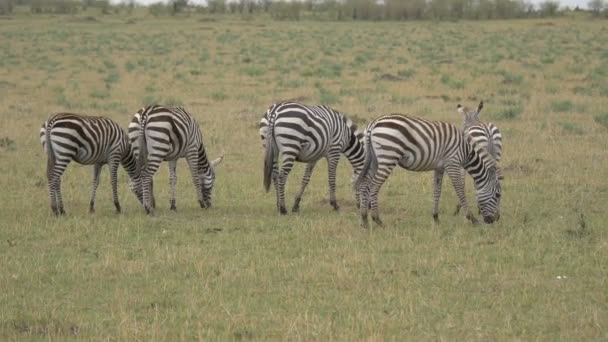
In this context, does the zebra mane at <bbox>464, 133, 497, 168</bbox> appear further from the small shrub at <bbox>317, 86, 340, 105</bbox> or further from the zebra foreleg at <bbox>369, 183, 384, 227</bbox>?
the small shrub at <bbox>317, 86, 340, 105</bbox>

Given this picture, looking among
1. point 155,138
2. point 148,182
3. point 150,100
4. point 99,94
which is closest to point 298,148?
point 155,138

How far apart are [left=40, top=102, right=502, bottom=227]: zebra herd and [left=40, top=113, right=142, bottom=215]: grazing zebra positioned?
0.01m

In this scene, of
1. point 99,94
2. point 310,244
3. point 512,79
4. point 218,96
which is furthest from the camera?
point 512,79

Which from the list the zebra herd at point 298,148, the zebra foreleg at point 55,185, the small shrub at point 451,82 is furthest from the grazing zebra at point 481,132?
the small shrub at point 451,82

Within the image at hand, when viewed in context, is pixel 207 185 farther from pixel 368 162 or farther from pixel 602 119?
pixel 602 119

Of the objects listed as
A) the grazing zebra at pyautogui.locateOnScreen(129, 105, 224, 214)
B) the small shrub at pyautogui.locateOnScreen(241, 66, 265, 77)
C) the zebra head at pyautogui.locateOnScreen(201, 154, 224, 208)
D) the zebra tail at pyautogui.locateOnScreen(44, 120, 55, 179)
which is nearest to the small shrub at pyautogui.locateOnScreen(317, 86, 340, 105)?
the small shrub at pyautogui.locateOnScreen(241, 66, 265, 77)

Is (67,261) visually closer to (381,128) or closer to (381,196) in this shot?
(381,128)

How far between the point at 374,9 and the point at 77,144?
7900 cm

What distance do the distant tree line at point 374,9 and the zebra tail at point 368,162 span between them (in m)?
73.9

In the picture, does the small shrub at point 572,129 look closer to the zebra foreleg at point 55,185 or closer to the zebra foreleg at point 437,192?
the zebra foreleg at point 437,192

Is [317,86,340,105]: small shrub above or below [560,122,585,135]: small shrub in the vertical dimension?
below

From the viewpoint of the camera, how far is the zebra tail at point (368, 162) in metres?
10.4

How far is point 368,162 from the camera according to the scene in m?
10.6

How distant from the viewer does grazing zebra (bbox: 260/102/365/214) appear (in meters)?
11.3
